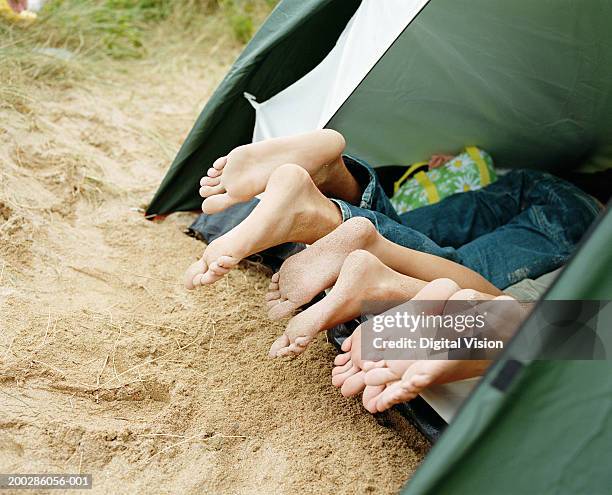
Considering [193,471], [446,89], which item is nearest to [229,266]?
[193,471]

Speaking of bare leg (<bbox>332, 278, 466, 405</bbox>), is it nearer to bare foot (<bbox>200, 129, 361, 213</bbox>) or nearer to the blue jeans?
the blue jeans

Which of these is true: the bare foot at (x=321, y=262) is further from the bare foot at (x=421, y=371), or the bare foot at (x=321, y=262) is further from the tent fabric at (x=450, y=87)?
the tent fabric at (x=450, y=87)

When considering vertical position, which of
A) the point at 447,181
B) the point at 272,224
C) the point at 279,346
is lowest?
the point at 447,181

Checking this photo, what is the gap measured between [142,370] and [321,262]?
0.44 m

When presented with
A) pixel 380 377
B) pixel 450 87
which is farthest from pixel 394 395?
pixel 450 87

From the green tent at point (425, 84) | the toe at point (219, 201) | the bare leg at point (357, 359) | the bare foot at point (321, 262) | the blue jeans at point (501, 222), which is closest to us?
the bare leg at point (357, 359)

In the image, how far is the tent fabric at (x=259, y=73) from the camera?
6.29ft

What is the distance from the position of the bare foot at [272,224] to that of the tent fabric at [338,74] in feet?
1.15

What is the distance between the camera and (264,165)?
1552mm

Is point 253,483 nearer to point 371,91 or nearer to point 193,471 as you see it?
point 193,471

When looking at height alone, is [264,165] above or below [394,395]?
above

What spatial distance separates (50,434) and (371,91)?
128 cm

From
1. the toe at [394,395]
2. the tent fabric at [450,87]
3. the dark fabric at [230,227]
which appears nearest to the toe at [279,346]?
the toe at [394,395]

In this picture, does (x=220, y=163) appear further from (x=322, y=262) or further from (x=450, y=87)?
(x=450, y=87)
